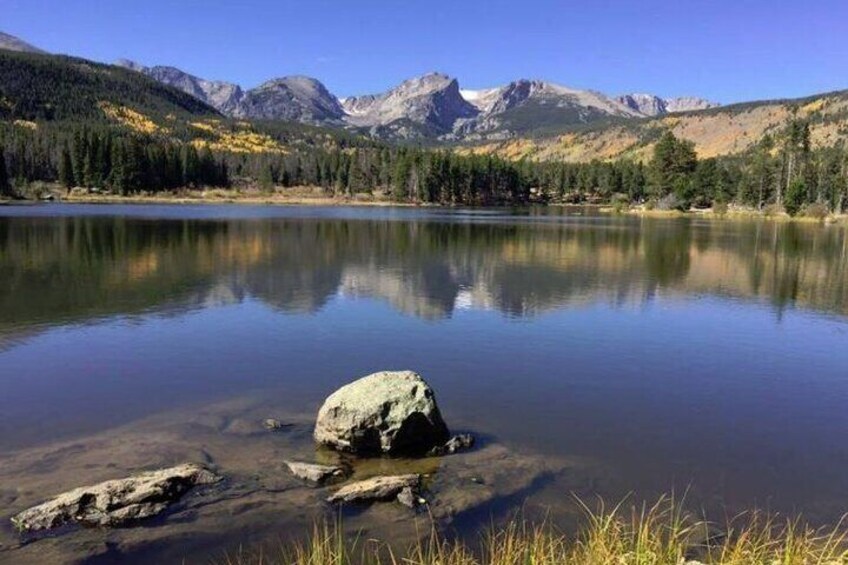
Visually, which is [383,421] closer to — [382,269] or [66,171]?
[382,269]

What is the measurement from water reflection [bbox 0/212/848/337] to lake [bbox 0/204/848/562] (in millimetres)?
333

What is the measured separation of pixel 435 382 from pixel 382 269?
2570 cm

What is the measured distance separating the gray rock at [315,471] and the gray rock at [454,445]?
2.27 metres

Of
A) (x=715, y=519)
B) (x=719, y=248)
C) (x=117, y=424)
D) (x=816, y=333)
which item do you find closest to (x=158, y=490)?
(x=117, y=424)

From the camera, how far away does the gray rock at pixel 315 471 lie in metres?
13.8

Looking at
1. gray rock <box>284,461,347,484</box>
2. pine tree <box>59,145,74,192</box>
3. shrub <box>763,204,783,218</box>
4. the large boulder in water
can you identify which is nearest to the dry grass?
gray rock <box>284,461,347,484</box>

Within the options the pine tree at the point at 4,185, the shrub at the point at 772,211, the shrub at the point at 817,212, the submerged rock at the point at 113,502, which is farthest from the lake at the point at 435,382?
the pine tree at the point at 4,185

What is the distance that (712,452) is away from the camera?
52.1ft

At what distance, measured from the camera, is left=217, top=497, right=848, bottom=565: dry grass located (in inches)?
339

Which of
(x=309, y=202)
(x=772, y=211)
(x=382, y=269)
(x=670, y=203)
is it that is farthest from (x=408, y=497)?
(x=309, y=202)

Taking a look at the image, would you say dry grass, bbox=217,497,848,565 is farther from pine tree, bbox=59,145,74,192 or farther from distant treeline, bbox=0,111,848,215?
pine tree, bbox=59,145,74,192

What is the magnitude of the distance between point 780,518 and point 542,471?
4433 mm

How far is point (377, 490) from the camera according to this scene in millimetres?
13094

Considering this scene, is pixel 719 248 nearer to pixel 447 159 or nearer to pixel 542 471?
pixel 542 471
